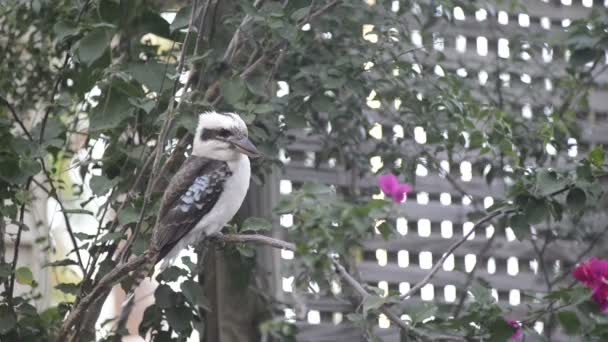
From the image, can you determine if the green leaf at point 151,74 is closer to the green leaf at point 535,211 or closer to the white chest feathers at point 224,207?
the white chest feathers at point 224,207

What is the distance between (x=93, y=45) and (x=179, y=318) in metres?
0.74

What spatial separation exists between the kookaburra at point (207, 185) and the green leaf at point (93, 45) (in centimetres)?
28

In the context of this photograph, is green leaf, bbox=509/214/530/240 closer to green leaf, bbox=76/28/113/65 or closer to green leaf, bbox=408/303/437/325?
green leaf, bbox=408/303/437/325

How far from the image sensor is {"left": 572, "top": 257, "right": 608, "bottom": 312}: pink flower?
2.16 m

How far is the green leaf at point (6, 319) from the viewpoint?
270 cm

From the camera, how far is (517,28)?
371cm

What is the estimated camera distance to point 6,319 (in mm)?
2725

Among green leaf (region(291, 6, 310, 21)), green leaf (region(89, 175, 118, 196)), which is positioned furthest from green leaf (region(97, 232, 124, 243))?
green leaf (region(291, 6, 310, 21))

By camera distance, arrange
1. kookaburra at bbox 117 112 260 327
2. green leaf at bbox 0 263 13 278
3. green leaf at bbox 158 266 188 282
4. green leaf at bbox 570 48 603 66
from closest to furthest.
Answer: kookaburra at bbox 117 112 260 327 < green leaf at bbox 0 263 13 278 < green leaf at bbox 158 266 188 282 < green leaf at bbox 570 48 603 66

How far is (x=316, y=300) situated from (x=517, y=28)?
1142 mm

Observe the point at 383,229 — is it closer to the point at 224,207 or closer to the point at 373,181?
the point at 224,207

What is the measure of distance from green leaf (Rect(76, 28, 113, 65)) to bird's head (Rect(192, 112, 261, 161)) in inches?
11.0

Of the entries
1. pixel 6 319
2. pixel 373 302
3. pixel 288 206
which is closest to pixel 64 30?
pixel 6 319

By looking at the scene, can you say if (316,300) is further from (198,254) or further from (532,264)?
(532,264)
